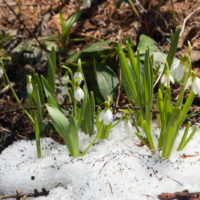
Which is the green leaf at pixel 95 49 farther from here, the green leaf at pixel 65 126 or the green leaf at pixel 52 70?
the green leaf at pixel 65 126

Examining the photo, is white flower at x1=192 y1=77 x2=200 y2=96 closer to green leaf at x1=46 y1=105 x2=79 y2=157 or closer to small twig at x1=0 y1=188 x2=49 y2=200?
green leaf at x1=46 y1=105 x2=79 y2=157

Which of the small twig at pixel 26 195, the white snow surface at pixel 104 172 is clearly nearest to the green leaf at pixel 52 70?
the white snow surface at pixel 104 172

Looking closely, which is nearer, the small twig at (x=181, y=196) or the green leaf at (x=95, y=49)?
the small twig at (x=181, y=196)

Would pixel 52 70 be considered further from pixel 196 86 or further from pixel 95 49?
pixel 196 86

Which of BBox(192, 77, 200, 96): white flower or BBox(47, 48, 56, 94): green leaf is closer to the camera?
BBox(192, 77, 200, 96): white flower

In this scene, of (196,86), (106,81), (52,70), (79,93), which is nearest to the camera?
(196,86)

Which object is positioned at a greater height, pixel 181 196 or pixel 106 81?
pixel 106 81

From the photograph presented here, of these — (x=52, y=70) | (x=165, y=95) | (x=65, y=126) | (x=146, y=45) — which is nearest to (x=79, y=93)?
(x=65, y=126)

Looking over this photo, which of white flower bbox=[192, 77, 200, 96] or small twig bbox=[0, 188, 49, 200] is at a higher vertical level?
white flower bbox=[192, 77, 200, 96]

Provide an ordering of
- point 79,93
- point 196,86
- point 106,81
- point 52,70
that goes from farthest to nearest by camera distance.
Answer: point 106,81
point 52,70
point 79,93
point 196,86

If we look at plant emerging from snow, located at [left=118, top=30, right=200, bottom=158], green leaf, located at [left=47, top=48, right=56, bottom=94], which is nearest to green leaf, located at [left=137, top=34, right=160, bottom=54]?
plant emerging from snow, located at [left=118, top=30, right=200, bottom=158]
